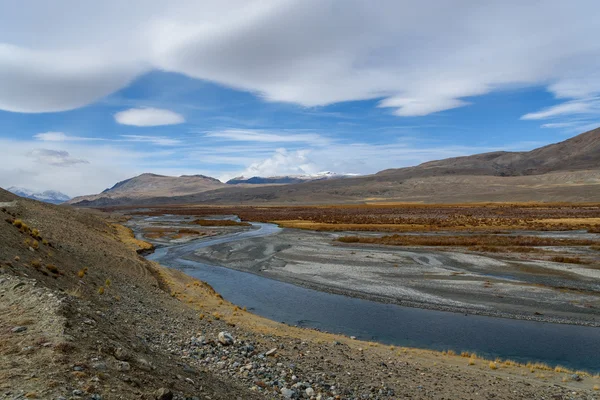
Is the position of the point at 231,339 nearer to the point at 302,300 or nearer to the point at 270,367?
the point at 270,367

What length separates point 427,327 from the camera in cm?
1977

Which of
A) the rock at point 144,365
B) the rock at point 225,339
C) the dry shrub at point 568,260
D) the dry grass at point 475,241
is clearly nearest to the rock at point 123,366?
the rock at point 144,365

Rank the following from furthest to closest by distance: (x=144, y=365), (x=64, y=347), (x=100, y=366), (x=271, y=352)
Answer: (x=271, y=352), (x=144, y=365), (x=64, y=347), (x=100, y=366)

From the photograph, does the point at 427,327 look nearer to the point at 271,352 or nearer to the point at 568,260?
the point at 271,352

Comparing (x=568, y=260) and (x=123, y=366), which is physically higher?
(x=123, y=366)

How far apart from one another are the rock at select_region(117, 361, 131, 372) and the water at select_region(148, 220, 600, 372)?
13.3m

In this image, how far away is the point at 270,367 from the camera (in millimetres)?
10836

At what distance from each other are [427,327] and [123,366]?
54.9 feet

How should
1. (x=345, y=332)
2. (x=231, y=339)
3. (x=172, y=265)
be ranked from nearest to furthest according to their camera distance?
(x=231, y=339) < (x=345, y=332) < (x=172, y=265)

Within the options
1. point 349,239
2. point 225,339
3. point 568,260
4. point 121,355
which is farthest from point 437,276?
point 121,355

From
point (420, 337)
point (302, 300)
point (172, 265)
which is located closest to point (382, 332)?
point (420, 337)

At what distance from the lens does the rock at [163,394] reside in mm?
6197

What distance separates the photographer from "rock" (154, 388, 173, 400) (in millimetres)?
6197

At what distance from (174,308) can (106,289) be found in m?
3.22
